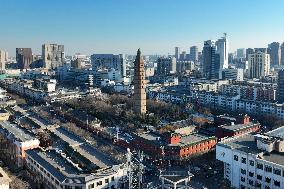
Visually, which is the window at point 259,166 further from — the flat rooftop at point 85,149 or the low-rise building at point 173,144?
the flat rooftop at point 85,149

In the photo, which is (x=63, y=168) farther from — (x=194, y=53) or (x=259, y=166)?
(x=194, y=53)

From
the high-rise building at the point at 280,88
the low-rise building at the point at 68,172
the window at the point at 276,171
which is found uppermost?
the high-rise building at the point at 280,88

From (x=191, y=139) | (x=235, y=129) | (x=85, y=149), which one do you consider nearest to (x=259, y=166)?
(x=191, y=139)

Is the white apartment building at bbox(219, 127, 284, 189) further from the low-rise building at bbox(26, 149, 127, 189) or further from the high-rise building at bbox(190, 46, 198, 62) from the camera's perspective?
the high-rise building at bbox(190, 46, 198, 62)

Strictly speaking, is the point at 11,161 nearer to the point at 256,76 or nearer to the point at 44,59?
the point at 256,76

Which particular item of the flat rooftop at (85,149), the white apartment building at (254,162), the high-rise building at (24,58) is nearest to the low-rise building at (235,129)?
the white apartment building at (254,162)
